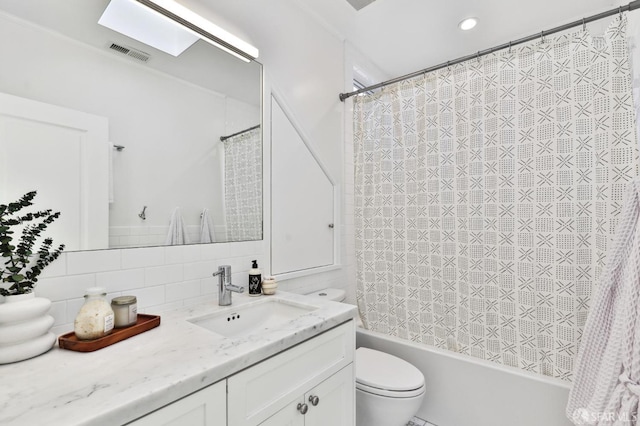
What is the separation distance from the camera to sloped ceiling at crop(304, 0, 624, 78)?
6.29ft

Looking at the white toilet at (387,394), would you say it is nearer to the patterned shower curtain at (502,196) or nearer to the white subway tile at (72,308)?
the patterned shower curtain at (502,196)

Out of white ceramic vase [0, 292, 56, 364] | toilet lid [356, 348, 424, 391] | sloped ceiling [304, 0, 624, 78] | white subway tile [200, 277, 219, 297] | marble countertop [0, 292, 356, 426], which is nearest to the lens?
marble countertop [0, 292, 356, 426]

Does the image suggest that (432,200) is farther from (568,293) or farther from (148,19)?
(148,19)

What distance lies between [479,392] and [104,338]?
1792 mm

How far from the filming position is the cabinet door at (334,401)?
3.37 ft

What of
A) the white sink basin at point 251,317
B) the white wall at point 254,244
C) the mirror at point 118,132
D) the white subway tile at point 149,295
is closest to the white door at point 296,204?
the white wall at point 254,244

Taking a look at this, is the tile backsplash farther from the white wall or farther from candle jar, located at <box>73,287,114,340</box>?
candle jar, located at <box>73,287,114,340</box>

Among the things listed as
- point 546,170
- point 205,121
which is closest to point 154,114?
point 205,121

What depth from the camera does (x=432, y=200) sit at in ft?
5.94

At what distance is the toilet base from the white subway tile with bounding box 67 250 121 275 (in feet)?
3.99

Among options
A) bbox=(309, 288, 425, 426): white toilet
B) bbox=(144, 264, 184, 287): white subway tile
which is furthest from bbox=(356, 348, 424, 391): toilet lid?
bbox=(144, 264, 184, 287): white subway tile

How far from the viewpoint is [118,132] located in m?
1.11

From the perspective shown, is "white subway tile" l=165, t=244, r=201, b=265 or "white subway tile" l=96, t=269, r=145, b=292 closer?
"white subway tile" l=96, t=269, r=145, b=292

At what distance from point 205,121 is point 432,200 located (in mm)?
1313
